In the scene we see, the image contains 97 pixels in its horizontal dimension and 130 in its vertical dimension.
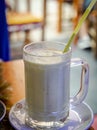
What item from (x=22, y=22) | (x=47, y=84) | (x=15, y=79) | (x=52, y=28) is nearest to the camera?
(x=47, y=84)

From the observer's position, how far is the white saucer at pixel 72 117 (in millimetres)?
575

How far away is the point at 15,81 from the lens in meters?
0.80

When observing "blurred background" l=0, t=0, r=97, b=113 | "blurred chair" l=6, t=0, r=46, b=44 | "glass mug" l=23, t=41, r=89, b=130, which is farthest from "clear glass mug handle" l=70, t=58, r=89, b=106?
A: "blurred chair" l=6, t=0, r=46, b=44

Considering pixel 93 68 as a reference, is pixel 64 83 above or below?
above

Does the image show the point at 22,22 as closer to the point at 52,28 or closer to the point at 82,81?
the point at 52,28

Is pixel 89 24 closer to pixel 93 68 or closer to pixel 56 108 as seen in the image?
pixel 93 68

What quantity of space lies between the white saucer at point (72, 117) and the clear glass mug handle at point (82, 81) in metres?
0.03

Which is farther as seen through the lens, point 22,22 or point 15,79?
point 22,22

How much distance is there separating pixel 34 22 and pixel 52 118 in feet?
7.58

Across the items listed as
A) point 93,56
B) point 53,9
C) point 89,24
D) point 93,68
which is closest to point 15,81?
point 93,68

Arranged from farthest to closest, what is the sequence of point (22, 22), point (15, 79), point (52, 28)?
point (52, 28)
point (22, 22)
point (15, 79)

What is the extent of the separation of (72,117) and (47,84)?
12cm

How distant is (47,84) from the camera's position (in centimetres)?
55

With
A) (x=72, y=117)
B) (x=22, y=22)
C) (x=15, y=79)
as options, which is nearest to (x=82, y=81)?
(x=72, y=117)
